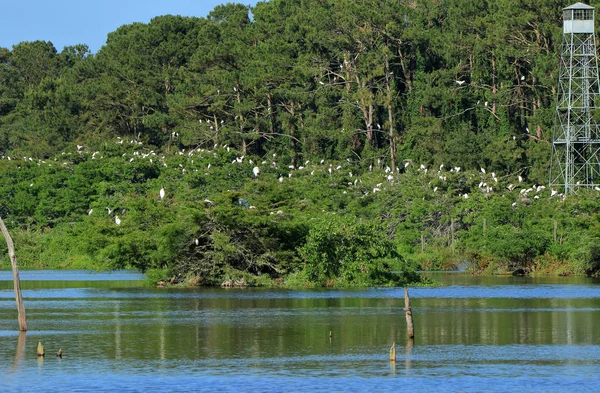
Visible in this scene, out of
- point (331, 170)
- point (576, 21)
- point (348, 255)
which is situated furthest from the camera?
point (331, 170)

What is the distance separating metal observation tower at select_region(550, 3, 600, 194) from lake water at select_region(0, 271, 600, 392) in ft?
63.7

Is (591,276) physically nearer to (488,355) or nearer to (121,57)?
(488,355)

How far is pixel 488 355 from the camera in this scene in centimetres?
2900

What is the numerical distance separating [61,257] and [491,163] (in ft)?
82.3

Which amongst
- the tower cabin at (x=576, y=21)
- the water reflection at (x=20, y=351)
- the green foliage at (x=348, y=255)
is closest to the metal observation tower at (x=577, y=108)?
the tower cabin at (x=576, y=21)

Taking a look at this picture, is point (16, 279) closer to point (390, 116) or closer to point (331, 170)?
point (331, 170)

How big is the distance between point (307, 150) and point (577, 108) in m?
21.7

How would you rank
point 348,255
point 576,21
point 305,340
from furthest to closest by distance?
point 576,21 < point 348,255 < point 305,340

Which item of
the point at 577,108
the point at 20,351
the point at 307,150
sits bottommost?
the point at 20,351

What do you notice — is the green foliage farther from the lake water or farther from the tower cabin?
the tower cabin

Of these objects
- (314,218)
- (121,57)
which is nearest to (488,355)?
(314,218)

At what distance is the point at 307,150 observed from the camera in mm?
83750

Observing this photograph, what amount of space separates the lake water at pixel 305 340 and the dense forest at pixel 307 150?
Answer: 255 centimetres

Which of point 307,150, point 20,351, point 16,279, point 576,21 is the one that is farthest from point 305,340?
point 307,150
